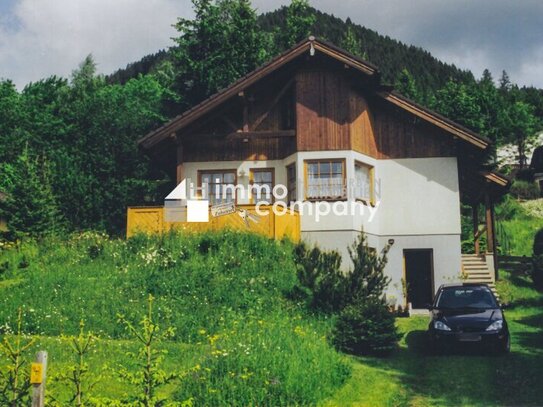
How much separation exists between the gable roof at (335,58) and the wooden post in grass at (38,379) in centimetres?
1890

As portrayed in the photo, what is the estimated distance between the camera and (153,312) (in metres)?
18.0

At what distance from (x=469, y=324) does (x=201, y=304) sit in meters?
6.89

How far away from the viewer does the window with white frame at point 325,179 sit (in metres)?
25.8

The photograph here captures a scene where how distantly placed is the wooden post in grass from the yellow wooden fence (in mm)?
15936

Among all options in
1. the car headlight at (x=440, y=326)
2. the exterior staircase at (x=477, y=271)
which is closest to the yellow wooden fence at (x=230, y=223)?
the exterior staircase at (x=477, y=271)

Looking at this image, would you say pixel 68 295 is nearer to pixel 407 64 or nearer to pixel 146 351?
pixel 146 351

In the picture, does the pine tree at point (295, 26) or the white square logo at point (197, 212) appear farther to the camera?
the pine tree at point (295, 26)

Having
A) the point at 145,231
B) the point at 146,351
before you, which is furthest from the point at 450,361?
the point at 145,231

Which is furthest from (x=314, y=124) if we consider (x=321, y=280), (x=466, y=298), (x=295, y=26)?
(x=295, y=26)

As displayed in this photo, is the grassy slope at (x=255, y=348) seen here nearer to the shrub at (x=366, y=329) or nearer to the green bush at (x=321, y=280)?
the shrub at (x=366, y=329)

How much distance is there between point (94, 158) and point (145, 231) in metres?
15.7

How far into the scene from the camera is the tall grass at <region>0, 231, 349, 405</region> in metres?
12.3

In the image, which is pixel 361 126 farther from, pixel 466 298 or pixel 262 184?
pixel 466 298

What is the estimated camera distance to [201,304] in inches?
727
